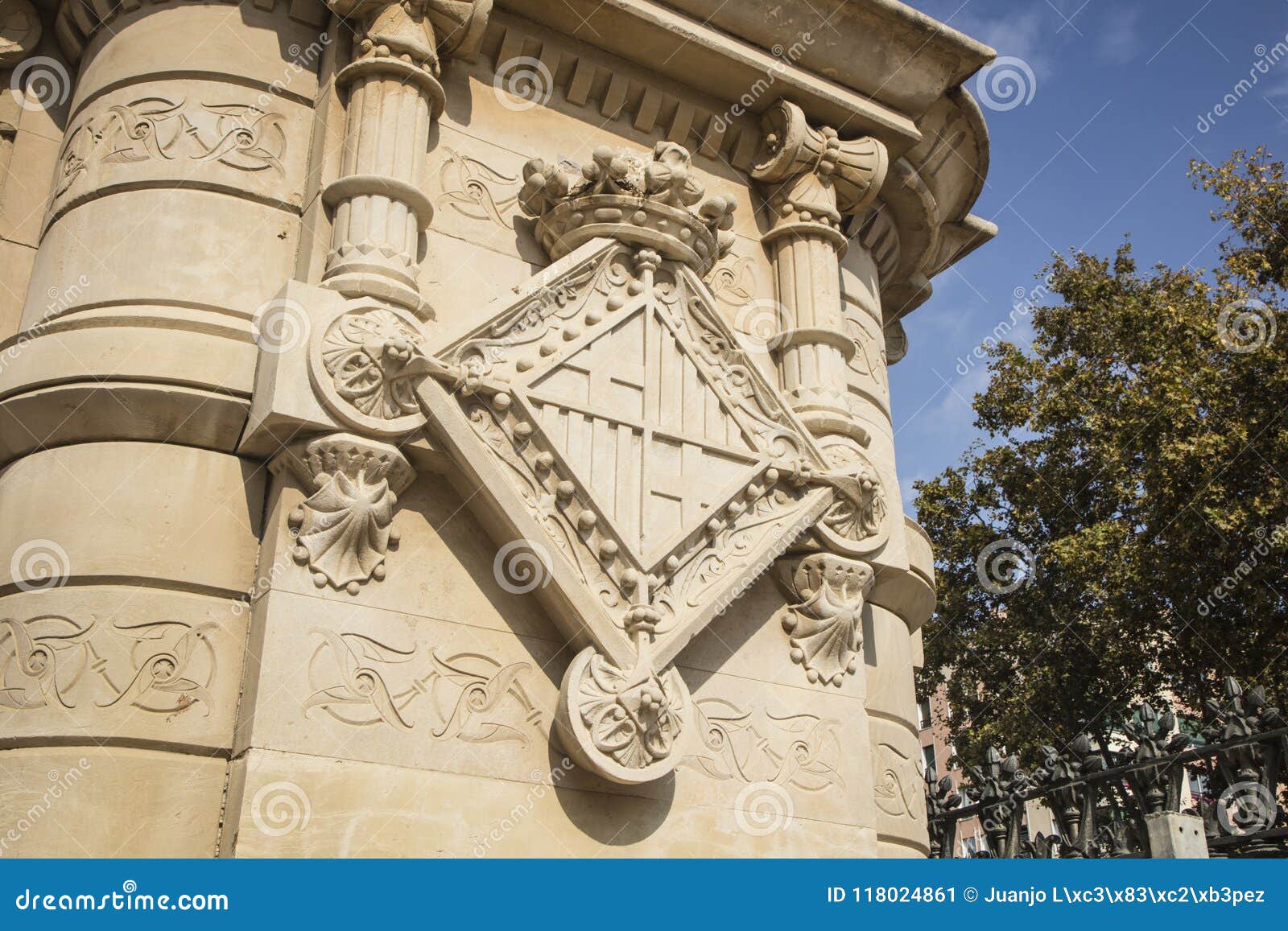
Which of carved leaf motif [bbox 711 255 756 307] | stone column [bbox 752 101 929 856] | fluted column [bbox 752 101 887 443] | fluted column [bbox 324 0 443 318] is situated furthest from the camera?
carved leaf motif [bbox 711 255 756 307]

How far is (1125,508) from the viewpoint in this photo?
1728cm

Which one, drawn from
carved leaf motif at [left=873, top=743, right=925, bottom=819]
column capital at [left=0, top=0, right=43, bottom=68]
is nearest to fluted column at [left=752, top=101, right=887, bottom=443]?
carved leaf motif at [left=873, top=743, right=925, bottom=819]

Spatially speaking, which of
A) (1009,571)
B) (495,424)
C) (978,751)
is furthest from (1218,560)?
(495,424)

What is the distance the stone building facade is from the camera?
16.6 feet

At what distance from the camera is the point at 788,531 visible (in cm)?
644

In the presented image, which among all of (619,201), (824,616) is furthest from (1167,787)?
(619,201)

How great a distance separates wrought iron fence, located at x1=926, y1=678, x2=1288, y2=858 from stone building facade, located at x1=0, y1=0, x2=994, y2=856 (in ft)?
4.24

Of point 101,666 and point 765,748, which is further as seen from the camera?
point 765,748

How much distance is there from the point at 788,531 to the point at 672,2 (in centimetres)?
342

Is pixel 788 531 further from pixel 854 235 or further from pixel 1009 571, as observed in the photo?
pixel 1009 571

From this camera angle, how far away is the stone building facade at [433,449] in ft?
16.6

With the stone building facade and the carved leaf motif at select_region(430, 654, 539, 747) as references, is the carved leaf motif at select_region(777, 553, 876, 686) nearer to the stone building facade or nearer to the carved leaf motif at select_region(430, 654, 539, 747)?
the stone building facade

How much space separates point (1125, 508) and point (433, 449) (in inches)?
556

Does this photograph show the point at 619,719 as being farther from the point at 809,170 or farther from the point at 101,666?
the point at 809,170
